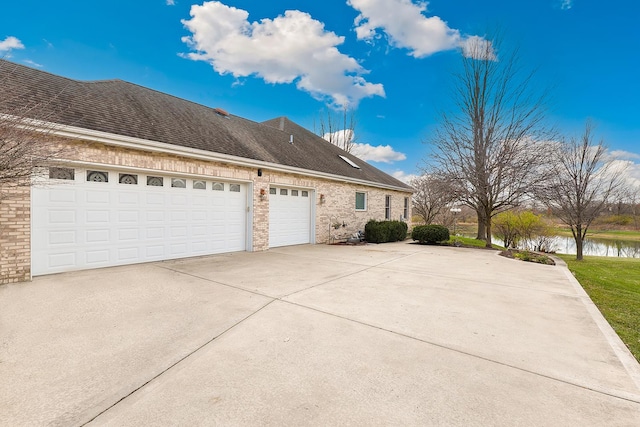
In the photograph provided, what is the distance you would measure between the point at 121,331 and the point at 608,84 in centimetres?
1942

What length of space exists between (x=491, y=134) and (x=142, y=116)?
13.8 m

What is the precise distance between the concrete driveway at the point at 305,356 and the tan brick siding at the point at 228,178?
798 millimetres

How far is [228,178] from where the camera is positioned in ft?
28.1

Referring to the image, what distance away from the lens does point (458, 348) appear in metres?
2.96

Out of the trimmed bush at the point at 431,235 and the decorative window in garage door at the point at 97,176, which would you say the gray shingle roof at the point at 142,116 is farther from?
the trimmed bush at the point at 431,235

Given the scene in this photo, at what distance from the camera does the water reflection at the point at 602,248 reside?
66.8 ft

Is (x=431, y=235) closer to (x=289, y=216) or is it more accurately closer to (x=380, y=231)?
(x=380, y=231)

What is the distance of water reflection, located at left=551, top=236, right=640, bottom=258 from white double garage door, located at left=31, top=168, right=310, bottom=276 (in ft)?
75.2

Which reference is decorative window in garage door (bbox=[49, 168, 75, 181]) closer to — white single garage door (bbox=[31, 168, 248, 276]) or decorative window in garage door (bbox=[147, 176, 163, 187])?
white single garage door (bbox=[31, 168, 248, 276])

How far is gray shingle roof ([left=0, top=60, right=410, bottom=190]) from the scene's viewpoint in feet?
19.3

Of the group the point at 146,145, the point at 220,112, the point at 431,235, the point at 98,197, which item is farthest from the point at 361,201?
the point at 98,197

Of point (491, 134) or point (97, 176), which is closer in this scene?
point (97, 176)

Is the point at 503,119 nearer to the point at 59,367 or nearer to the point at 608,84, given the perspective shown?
the point at 608,84

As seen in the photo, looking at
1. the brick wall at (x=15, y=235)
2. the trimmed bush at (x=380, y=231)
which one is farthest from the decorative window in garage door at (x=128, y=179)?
the trimmed bush at (x=380, y=231)
